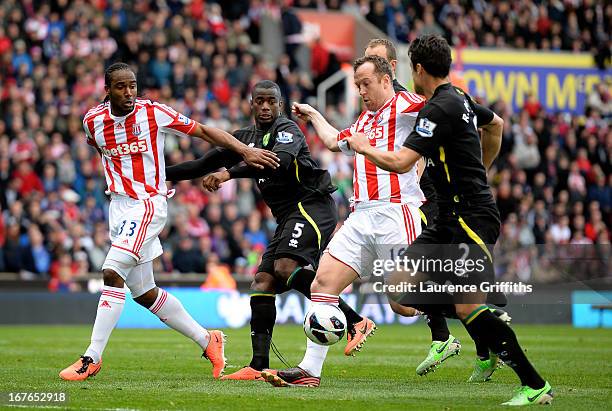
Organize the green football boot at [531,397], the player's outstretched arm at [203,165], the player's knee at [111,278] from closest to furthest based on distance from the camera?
1. the green football boot at [531,397]
2. the player's knee at [111,278]
3. the player's outstretched arm at [203,165]

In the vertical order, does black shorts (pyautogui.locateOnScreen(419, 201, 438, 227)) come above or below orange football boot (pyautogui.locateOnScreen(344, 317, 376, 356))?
above

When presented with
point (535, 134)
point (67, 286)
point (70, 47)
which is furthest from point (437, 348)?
point (535, 134)

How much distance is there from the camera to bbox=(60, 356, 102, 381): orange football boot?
373 inches

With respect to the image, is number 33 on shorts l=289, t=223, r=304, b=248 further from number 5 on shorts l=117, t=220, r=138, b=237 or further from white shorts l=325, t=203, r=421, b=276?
number 5 on shorts l=117, t=220, r=138, b=237

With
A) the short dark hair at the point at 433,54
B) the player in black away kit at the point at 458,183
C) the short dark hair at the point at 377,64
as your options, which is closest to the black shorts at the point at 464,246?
the player in black away kit at the point at 458,183

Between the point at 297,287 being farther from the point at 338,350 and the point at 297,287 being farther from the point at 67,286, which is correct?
the point at 67,286

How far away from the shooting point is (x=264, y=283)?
10148 mm

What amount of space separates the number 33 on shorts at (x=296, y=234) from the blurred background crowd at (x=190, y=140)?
10067 mm

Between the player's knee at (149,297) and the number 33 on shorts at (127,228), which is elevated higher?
the number 33 on shorts at (127,228)

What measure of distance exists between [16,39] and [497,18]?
13907mm

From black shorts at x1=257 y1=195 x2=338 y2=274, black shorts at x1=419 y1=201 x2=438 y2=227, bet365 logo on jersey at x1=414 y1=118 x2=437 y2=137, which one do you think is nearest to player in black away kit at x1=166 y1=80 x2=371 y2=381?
black shorts at x1=257 y1=195 x2=338 y2=274

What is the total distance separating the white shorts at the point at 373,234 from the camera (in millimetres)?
9141

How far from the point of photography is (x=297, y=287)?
1012 centimetres

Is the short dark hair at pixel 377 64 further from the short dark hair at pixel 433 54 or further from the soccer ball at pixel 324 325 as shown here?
the soccer ball at pixel 324 325
